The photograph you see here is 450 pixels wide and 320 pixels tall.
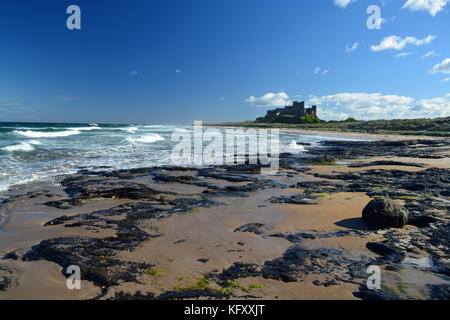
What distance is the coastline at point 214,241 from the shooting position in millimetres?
2793

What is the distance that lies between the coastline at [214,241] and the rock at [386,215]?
0.17m

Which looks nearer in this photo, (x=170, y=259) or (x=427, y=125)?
(x=170, y=259)

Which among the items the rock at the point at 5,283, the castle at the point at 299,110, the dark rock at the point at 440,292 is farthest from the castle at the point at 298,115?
the rock at the point at 5,283

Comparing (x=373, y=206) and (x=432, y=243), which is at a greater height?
(x=373, y=206)

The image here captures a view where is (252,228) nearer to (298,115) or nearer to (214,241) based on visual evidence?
(214,241)

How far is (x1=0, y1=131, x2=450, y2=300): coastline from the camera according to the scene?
2793 millimetres

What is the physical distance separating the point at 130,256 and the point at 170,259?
0.58 m

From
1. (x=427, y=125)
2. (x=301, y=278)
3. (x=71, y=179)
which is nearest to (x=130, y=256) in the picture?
(x=301, y=278)

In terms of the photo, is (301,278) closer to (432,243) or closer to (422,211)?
(432,243)

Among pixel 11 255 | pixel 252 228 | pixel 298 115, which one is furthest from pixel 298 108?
pixel 11 255

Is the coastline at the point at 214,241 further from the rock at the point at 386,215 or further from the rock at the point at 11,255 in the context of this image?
the rock at the point at 386,215

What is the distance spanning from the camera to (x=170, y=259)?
3430 millimetres
